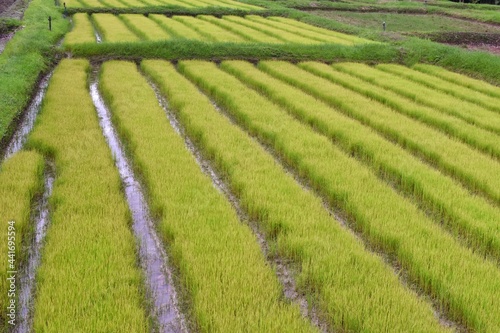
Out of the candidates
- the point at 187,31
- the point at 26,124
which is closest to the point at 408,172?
the point at 26,124

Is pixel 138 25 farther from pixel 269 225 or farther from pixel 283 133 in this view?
pixel 269 225

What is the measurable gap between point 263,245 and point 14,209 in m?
2.16

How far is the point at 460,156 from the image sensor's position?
5.57 m

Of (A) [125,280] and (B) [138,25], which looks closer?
(A) [125,280]

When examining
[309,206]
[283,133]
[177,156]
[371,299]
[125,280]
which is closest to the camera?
[371,299]

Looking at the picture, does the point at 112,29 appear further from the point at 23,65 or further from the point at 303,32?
the point at 303,32

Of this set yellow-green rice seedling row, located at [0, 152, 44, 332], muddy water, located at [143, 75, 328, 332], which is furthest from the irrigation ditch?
yellow-green rice seedling row, located at [0, 152, 44, 332]

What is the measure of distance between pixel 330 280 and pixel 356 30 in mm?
16157

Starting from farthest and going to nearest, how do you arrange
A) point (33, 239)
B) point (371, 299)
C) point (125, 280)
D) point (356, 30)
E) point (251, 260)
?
point (356, 30) < point (33, 239) < point (251, 260) < point (125, 280) < point (371, 299)

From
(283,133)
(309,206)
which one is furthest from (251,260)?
(283,133)

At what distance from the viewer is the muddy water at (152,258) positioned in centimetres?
288

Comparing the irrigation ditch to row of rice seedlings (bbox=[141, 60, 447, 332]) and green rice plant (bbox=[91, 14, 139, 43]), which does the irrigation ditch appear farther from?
green rice plant (bbox=[91, 14, 139, 43])

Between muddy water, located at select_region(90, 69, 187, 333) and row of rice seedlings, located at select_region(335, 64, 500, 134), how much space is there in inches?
211

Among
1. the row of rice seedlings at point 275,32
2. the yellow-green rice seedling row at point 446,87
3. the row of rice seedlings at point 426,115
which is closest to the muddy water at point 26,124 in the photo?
the row of rice seedlings at point 426,115
